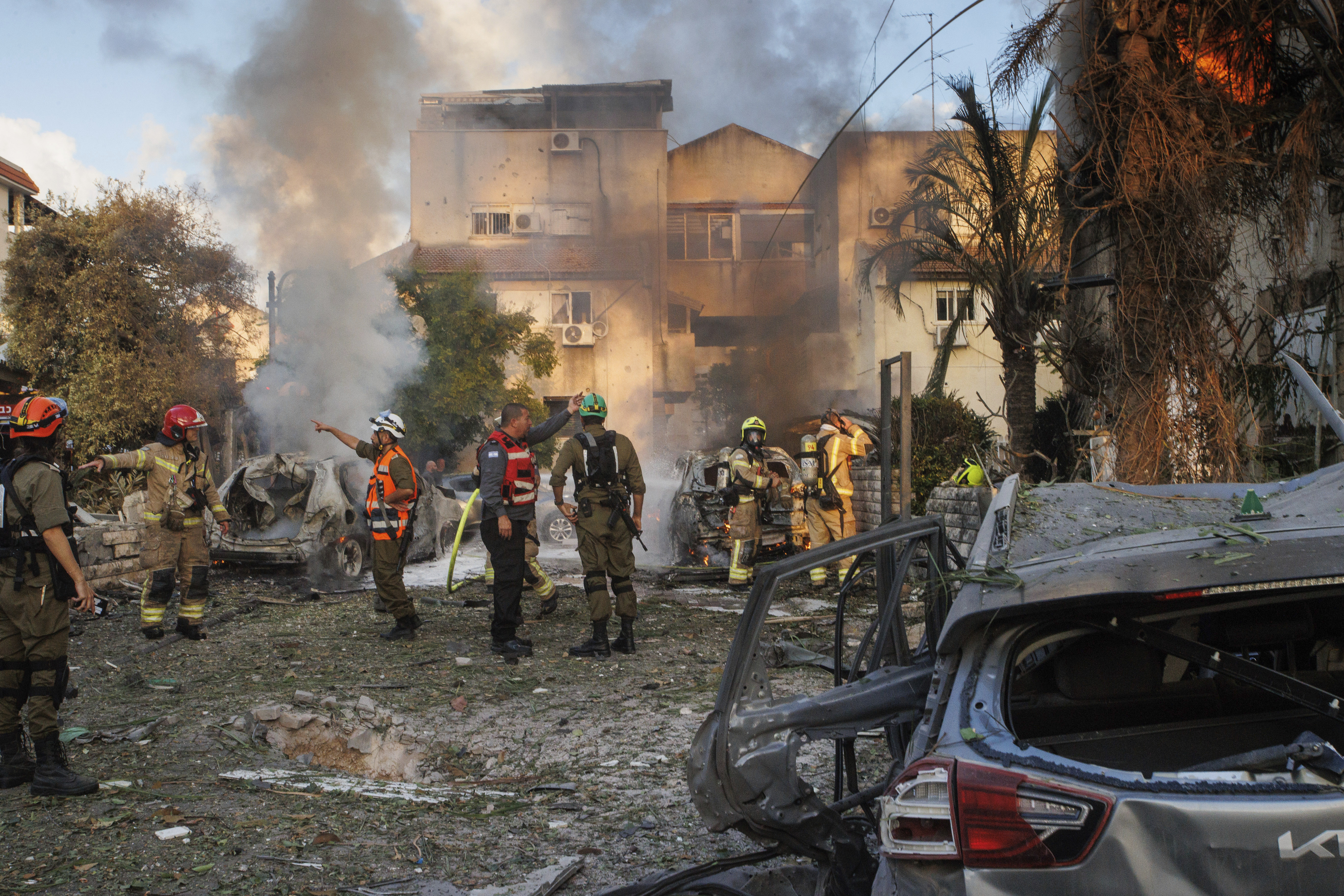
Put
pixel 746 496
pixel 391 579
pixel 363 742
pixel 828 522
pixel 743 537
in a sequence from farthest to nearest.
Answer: pixel 828 522
pixel 743 537
pixel 746 496
pixel 391 579
pixel 363 742

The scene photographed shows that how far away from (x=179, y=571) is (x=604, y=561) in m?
3.65

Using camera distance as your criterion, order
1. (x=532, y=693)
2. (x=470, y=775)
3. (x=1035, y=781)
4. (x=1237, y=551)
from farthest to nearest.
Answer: (x=532, y=693), (x=470, y=775), (x=1237, y=551), (x=1035, y=781)

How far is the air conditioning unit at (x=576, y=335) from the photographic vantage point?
98.3 feet

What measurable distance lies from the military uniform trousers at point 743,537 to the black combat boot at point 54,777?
6821 millimetres

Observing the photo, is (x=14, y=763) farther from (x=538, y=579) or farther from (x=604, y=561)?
(x=538, y=579)

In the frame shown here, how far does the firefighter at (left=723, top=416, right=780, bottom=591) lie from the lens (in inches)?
388

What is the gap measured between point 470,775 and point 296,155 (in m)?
16.5

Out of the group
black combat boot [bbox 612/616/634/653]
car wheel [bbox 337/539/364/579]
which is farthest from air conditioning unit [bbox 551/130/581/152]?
black combat boot [bbox 612/616/634/653]

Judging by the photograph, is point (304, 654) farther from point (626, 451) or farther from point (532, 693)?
point (626, 451)

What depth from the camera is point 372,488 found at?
784 centimetres

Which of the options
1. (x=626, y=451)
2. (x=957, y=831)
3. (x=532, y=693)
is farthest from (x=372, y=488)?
(x=957, y=831)

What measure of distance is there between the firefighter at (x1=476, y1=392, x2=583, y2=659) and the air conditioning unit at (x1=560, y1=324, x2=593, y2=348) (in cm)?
2252

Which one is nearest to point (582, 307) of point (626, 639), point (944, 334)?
point (944, 334)

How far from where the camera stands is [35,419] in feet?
14.1
